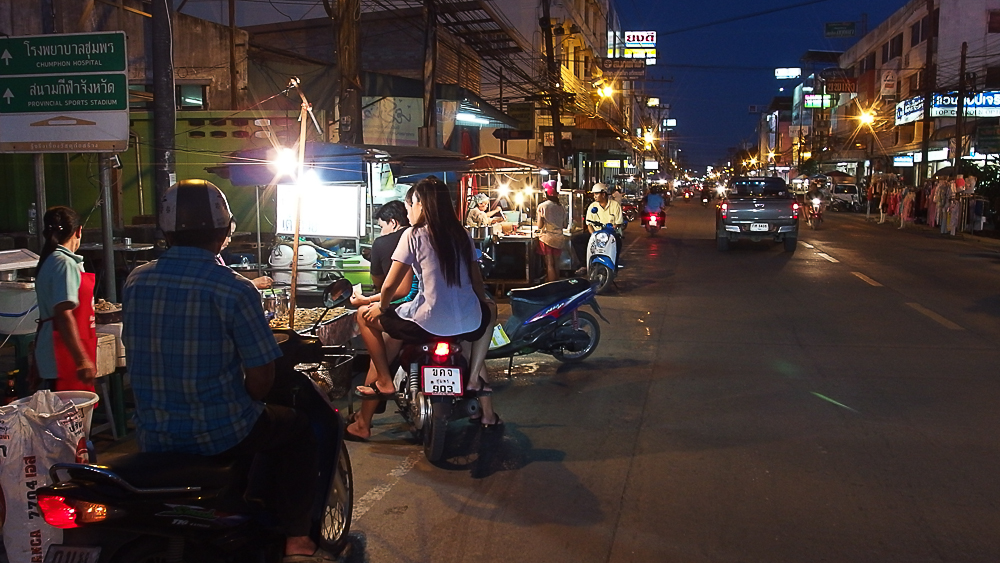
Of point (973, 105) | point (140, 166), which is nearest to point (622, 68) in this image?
point (973, 105)

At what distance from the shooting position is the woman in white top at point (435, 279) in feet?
18.5

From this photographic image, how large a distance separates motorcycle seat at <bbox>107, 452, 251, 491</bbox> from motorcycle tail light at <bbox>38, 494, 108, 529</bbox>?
0.13 meters

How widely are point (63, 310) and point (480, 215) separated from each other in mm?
10990

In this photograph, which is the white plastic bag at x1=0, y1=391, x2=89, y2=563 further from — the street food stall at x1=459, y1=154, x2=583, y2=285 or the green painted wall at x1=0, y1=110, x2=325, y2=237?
the green painted wall at x1=0, y1=110, x2=325, y2=237

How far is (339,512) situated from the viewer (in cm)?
415

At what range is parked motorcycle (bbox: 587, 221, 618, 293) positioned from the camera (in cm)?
1423

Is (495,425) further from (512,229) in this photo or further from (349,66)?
(512,229)

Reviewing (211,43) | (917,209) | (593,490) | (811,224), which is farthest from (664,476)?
(917,209)

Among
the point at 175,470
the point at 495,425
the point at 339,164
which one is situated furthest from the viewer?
the point at 339,164

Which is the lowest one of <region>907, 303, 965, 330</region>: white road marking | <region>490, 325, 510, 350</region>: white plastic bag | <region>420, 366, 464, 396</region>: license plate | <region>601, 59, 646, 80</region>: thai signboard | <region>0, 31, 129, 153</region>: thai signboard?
<region>907, 303, 965, 330</region>: white road marking

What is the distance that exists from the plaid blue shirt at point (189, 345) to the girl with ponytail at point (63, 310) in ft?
7.25

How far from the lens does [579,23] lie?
4647 cm

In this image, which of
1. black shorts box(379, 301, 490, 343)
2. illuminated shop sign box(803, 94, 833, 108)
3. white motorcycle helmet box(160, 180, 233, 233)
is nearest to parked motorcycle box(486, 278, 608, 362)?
black shorts box(379, 301, 490, 343)

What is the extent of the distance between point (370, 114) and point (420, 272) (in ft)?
55.5
